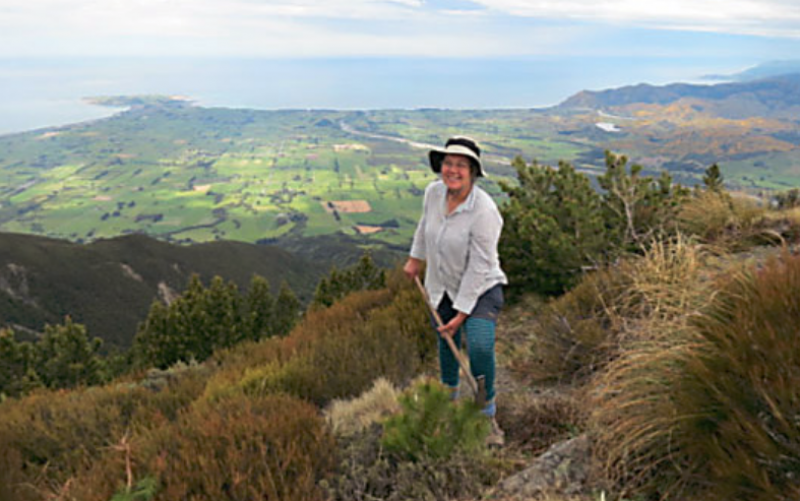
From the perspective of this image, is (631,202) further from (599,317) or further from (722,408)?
(722,408)

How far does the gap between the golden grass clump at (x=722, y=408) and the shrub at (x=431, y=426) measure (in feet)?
2.12

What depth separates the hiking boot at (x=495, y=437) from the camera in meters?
3.04

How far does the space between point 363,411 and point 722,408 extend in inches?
85.0

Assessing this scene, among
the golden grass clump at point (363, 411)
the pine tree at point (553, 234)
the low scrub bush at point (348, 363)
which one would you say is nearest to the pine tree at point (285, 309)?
the pine tree at point (553, 234)

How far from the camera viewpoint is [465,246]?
3.16 meters

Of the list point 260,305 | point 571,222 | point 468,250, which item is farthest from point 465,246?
point 260,305

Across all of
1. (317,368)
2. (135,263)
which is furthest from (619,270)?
(135,263)

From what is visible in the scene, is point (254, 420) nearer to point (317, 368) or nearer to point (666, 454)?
point (317, 368)

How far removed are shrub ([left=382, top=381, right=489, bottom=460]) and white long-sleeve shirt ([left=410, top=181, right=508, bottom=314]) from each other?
0.65m

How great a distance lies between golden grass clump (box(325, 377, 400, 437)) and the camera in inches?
123

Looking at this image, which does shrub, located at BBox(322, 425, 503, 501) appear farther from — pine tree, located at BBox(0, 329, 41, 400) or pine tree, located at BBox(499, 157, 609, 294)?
pine tree, located at BBox(0, 329, 41, 400)

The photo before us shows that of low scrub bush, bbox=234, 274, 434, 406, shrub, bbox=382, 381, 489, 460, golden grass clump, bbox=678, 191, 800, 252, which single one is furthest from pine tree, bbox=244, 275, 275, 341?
shrub, bbox=382, 381, 489, 460

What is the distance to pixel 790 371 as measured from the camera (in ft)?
5.71

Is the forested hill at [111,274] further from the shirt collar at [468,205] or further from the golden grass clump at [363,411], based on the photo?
Answer: the shirt collar at [468,205]
